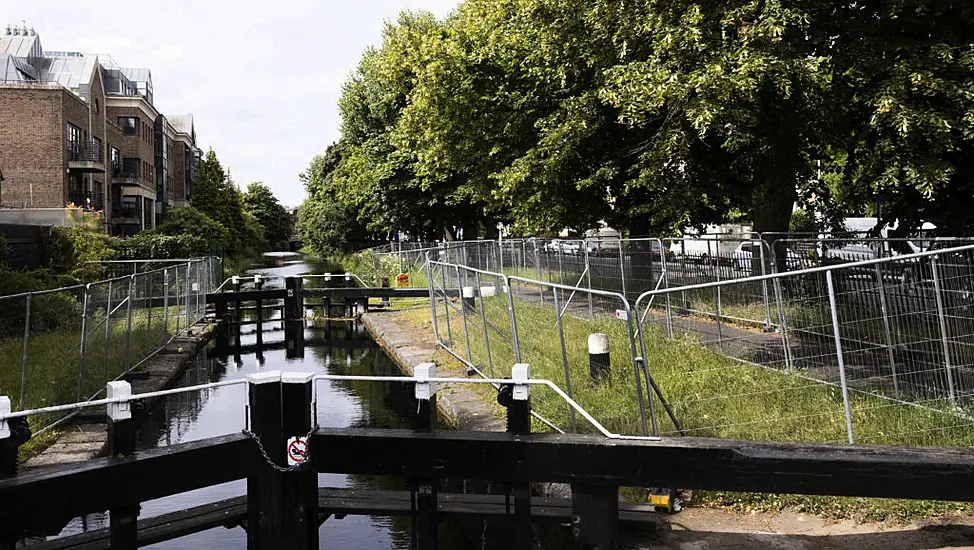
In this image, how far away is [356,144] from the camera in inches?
2003

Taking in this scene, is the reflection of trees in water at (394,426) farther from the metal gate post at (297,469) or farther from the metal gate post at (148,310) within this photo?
the metal gate post at (148,310)

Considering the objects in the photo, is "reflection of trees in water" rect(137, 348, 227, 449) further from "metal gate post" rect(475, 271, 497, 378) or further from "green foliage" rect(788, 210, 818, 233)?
"green foliage" rect(788, 210, 818, 233)

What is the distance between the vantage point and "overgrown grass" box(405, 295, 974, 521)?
21.4 feet

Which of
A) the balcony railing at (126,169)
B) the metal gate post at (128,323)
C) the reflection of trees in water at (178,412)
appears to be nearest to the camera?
the reflection of trees in water at (178,412)

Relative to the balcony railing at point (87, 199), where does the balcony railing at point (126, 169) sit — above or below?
above

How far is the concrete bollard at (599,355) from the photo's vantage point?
336 inches

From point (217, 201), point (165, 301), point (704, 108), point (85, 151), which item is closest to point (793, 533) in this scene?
point (704, 108)

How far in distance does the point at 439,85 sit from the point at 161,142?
169 ft

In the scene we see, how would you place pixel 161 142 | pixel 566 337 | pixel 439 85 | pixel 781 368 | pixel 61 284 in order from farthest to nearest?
pixel 161 142 → pixel 439 85 → pixel 61 284 → pixel 566 337 → pixel 781 368

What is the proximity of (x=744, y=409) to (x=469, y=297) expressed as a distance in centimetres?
677

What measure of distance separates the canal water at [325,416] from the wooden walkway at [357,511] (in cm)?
27

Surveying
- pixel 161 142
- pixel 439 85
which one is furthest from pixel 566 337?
pixel 161 142

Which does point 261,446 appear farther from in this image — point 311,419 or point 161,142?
point 161,142

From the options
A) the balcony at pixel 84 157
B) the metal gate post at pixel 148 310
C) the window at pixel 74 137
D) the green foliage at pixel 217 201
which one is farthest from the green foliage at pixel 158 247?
the green foliage at pixel 217 201
